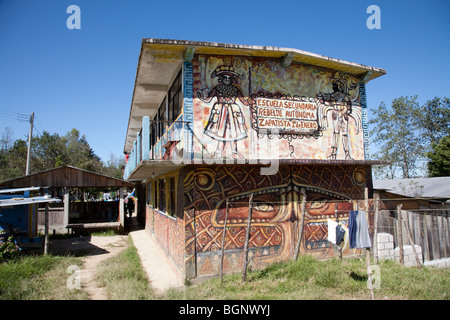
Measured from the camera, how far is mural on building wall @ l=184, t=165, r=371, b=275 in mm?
7488

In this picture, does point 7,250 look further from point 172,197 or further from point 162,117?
point 162,117

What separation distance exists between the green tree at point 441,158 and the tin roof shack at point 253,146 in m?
20.0

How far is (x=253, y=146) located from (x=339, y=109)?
11.3 ft

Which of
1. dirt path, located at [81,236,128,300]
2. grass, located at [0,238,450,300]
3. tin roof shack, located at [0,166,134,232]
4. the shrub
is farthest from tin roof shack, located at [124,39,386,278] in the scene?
tin roof shack, located at [0,166,134,232]

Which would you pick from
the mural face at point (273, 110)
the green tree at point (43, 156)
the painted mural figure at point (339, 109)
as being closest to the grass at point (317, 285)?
the mural face at point (273, 110)

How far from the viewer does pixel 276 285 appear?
6730mm

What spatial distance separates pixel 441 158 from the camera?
81.9 ft

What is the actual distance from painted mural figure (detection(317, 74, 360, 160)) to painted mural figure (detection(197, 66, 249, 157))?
2.91m

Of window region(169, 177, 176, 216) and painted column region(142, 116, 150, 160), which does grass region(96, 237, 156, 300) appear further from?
painted column region(142, 116, 150, 160)

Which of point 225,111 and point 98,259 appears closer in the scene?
point 225,111

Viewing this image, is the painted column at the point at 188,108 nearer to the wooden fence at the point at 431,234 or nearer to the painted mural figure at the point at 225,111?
the painted mural figure at the point at 225,111

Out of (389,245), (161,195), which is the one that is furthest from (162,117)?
(389,245)
